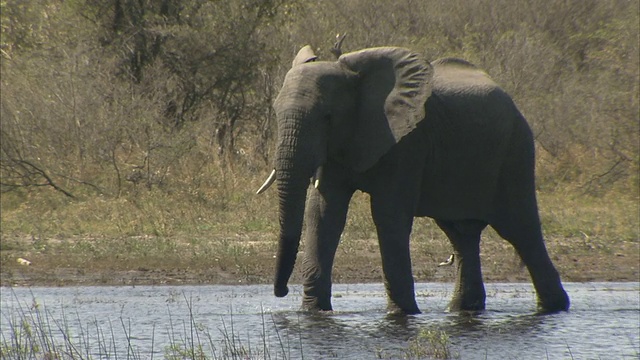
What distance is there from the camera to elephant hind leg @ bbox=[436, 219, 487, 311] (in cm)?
1084

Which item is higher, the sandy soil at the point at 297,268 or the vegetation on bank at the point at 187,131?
the vegetation on bank at the point at 187,131

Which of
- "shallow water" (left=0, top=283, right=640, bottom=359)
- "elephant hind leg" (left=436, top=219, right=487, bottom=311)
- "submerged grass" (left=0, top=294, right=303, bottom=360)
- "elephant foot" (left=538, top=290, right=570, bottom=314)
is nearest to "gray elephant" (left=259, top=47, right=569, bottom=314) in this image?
"elephant hind leg" (left=436, top=219, right=487, bottom=311)

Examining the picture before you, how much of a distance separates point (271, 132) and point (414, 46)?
4541 millimetres

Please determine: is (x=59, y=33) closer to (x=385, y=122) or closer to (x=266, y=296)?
(x=266, y=296)

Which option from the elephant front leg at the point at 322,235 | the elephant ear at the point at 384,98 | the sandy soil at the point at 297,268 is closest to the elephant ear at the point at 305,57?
the elephant ear at the point at 384,98

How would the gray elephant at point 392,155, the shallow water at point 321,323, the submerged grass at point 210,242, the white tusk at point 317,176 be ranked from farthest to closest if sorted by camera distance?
the submerged grass at point 210,242 → the white tusk at point 317,176 → the gray elephant at point 392,155 → the shallow water at point 321,323

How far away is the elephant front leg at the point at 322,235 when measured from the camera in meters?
9.69

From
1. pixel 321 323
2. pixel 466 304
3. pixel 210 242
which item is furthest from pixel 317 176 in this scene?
pixel 210 242

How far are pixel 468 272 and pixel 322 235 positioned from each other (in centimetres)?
173

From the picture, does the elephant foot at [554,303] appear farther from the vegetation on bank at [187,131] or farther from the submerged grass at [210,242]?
the vegetation on bank at [187,131]

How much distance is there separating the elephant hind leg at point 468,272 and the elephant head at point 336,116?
158cm

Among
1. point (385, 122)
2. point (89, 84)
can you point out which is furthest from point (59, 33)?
point (385, 122)

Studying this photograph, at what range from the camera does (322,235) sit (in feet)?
31.9

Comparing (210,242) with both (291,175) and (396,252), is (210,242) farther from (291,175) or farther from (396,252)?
(291,175)
